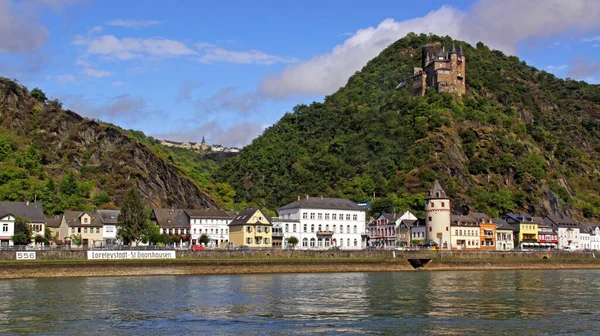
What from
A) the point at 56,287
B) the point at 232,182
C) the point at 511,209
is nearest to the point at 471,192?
the point at 511,209

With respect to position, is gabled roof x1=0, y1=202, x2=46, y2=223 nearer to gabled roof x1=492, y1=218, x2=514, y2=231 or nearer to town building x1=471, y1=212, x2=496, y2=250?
town building x1=471, y1=212, x2=496, y2=250

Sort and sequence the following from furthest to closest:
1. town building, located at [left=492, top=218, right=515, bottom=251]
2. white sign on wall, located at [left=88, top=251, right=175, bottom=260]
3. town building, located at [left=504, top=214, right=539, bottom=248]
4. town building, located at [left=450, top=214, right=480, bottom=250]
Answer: town building, located at [left=504, top=214, right=539, bottom=248] → town building, located at [left=492, top=218, right=515, bottom=251] → town building, located at [left=450, top=214, right=480, bottom=250] → white sign on wall, located at [left=88, top=251, right=175, bottom=260]

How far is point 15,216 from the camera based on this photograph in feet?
280

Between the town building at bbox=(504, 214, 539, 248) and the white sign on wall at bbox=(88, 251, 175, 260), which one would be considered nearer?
the white sign on wall at bbox=(88, 251, 175, 260)

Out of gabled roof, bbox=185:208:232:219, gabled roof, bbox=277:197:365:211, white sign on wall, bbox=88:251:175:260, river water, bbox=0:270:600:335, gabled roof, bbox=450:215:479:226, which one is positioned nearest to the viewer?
river water, bbox=0:270:600:335

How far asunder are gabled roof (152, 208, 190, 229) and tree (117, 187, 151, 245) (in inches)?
571

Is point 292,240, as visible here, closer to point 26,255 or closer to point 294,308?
point 26,255

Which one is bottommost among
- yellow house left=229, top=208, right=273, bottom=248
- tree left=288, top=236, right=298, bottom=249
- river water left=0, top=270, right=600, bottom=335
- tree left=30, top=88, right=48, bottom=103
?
river water left=0, top=270, right=600, bottom=335

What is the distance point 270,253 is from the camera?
78188mm

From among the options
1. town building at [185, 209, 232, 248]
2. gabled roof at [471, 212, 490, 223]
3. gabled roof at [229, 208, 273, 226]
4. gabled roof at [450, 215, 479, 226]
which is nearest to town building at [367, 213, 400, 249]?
gabled roof at [450, 215, 479, 226]

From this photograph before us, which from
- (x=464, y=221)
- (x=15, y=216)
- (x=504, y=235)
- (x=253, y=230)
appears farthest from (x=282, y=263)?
(x=504, y=235)

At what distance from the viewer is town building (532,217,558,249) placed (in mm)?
119312

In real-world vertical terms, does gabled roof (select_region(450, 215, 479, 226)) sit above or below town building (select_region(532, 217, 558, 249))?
above

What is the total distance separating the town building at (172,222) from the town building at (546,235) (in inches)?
2314
